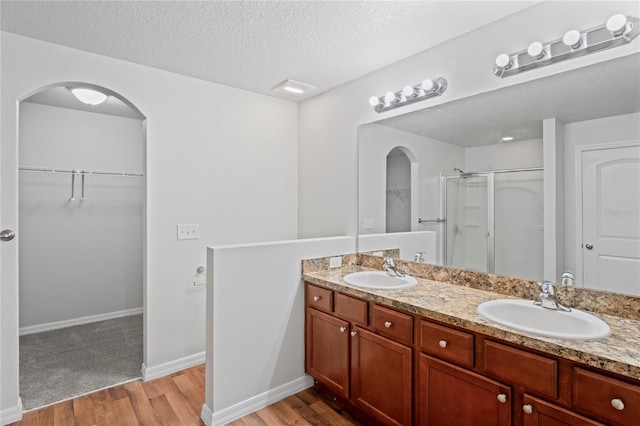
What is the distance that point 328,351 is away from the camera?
89.1 inches

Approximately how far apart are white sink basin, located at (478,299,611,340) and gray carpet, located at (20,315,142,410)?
8.52 feet

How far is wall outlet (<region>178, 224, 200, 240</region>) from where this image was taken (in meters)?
2.75

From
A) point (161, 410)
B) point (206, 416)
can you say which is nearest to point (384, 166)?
point (206, 416)

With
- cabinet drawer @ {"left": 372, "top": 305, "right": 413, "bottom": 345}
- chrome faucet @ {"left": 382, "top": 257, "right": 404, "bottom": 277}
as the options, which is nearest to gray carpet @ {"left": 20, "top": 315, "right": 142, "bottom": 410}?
cabinet drawer @ {"left": 372, "top": 305, "right": 413, "bottom": 345}

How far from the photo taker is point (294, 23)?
1.99 meters

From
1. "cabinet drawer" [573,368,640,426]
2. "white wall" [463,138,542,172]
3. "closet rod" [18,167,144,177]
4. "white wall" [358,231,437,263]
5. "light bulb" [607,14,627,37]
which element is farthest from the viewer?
"closet rod" [18,167,144,177]

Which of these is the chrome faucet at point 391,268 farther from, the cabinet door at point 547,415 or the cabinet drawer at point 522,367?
the cabinet door at point 547,415

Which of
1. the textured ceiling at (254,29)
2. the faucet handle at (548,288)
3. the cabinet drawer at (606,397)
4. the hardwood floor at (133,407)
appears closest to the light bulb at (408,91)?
the textured ceiling at (254,29)

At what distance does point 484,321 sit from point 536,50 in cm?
139

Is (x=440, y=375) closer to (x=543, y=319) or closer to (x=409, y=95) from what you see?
(x=543, y=319)

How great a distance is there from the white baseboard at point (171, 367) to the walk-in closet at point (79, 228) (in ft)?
1.32

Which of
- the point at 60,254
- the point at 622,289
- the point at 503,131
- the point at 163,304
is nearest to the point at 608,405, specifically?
the point at 622,289

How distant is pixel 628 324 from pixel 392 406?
115 cm

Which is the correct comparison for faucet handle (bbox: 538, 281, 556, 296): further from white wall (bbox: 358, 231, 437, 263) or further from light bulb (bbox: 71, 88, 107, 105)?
light bulb (bbox: 71, 88, 107, 105)
